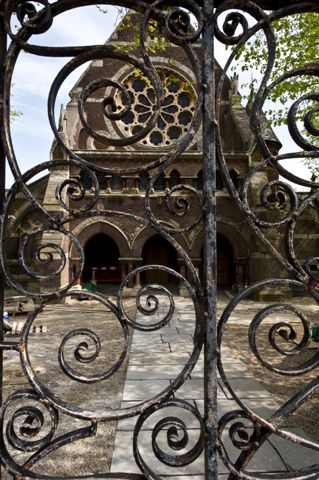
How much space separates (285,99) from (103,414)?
410 inches

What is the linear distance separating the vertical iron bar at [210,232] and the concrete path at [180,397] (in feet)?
5.01

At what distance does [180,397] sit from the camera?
168 inches

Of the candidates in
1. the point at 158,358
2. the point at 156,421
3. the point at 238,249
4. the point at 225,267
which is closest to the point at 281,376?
the point at 158,358

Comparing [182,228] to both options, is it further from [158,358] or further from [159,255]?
[159,255]

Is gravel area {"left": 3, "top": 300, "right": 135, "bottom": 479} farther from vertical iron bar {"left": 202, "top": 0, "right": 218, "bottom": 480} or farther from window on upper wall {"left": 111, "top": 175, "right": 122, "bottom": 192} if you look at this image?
window on upper wall {"left": 111, "top": 175, "right": 122, "bottom": 192}

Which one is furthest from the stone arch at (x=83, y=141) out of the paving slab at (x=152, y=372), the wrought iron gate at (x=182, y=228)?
the wrought iron gate at (x=182, y=228)

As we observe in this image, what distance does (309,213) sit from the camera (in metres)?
17.4

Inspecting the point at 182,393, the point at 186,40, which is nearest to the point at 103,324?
the point at 182,393

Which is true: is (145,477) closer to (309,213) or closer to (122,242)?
(122,242)

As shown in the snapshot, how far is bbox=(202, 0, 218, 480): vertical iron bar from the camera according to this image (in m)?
1.45

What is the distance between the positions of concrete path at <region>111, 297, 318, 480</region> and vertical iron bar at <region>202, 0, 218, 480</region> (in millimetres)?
1526

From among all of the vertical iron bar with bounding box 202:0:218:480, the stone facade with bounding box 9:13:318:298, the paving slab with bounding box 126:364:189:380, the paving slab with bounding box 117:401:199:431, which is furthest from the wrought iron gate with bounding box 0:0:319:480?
the stone facade with bounding box 9:13:318:298

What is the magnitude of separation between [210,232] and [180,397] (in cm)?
341

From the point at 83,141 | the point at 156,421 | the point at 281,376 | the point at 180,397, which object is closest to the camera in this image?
the point at 156,421
